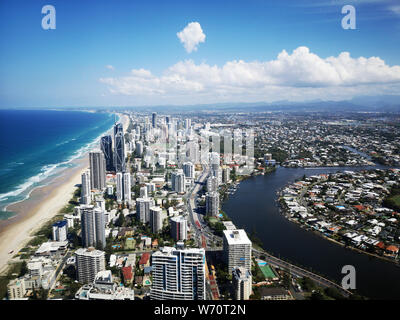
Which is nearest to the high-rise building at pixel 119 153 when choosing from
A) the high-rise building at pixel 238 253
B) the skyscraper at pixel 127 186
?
the skyscraper at pixel 127 186

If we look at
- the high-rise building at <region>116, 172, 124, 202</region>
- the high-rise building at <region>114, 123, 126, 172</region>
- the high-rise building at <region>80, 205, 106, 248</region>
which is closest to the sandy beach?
the high-rise building at <region>80, 205, 106, 248</region>

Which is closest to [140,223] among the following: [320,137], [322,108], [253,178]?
[253,178]

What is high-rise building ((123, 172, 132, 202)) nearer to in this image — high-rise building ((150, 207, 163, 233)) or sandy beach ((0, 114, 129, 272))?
sandy beach ((0, 114, 129, 272))

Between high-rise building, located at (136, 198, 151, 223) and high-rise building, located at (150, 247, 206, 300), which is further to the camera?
high-rise building, located at (136, 198, 151, 223)

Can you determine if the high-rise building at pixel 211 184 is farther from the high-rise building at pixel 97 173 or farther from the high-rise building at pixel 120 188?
the high-rise building at pixel 97 173

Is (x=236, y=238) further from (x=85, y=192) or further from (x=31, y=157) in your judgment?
(x=31, y=157)
